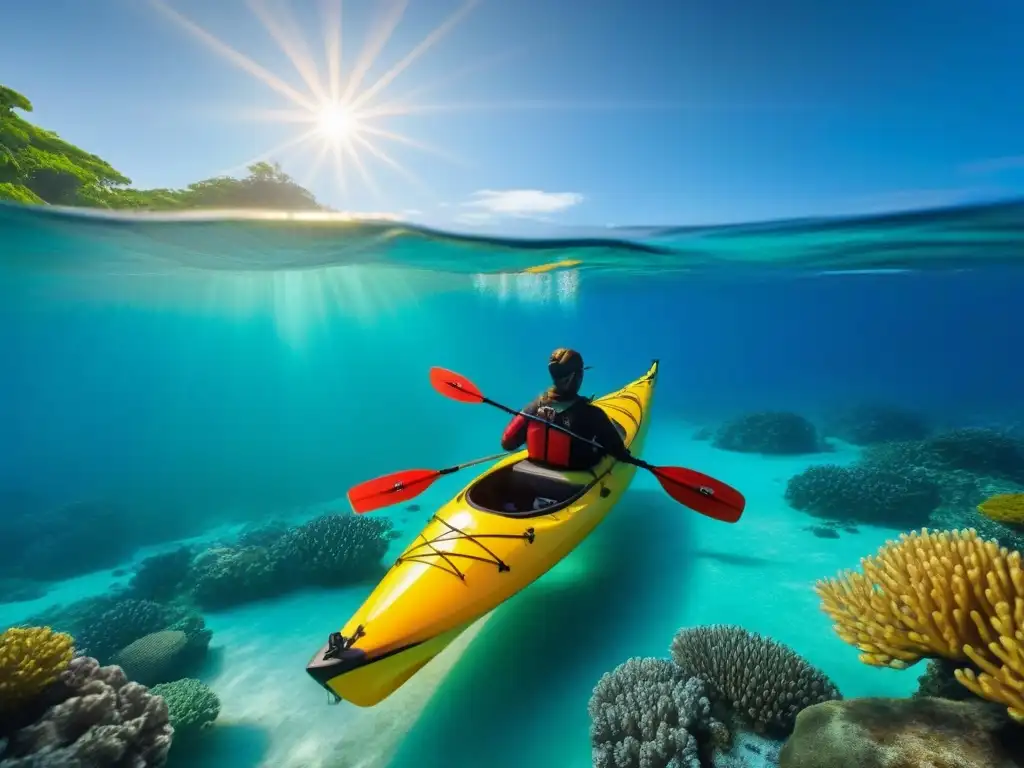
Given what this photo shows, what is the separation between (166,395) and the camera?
50594 mm

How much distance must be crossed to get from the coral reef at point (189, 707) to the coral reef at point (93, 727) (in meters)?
0.63

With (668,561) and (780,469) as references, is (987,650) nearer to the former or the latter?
(668,561)

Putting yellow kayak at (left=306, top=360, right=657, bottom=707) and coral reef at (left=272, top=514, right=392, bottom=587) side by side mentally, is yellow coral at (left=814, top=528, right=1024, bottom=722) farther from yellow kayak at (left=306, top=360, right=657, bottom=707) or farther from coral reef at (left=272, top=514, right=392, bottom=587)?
coral reef at (left=272, top=514, right=392, bottom=587)

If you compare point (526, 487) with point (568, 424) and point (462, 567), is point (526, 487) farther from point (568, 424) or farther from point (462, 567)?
point (462, 567)

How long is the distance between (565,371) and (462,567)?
2.33 metres

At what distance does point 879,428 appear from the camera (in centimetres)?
1622

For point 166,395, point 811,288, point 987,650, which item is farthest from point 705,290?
point 166,395

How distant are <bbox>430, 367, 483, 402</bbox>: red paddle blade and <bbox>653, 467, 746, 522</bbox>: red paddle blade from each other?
9.64ft

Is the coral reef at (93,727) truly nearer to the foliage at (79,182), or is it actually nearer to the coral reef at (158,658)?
the coral reef at (158,658)

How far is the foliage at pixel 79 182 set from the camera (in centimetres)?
824

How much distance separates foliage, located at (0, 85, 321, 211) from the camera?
27.0 ft

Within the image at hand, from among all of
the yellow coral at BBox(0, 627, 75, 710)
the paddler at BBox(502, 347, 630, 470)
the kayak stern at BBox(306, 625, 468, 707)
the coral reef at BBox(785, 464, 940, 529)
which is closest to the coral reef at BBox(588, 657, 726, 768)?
the kayak stern at BBox(306, 625, 468, 707)

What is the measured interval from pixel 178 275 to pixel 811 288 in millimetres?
43241

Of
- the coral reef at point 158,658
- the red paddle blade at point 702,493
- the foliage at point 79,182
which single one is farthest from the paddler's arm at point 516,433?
the foliage at point 79,182
